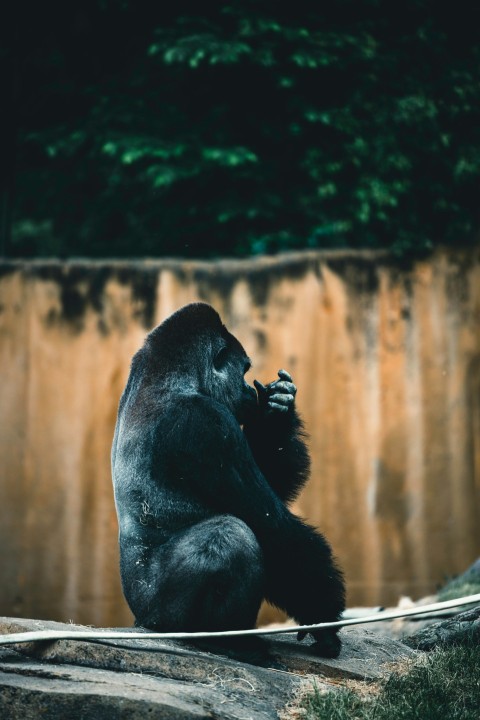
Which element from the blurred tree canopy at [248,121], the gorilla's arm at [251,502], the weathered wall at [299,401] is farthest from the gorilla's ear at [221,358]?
the blurred tree canopy at [248,121]

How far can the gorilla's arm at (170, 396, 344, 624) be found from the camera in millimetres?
3949

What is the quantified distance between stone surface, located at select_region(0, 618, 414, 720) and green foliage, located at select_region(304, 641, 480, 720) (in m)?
0.17

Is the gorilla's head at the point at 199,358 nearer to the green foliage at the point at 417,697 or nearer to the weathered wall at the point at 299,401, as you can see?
the green foliage at the point at 417,697

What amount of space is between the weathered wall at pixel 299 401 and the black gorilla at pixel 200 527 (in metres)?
2.66

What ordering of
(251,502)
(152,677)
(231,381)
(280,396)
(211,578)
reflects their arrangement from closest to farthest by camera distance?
(152,677), (211,578), (251,502), (280,396), (231,381)

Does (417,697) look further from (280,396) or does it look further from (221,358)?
(221,358)

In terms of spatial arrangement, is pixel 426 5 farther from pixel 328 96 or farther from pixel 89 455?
pixel 89 455

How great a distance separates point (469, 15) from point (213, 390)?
5.02m

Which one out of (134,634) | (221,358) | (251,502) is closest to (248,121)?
(221,358)

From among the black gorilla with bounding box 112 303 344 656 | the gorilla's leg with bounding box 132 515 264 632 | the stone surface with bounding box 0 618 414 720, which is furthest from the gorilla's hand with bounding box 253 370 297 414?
the stone surface with bounding box 0 618 414 720

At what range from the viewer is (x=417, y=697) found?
3.48 m

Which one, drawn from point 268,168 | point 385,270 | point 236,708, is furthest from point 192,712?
point 268,168

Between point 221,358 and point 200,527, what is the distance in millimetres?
931

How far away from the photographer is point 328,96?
25.9 ft
